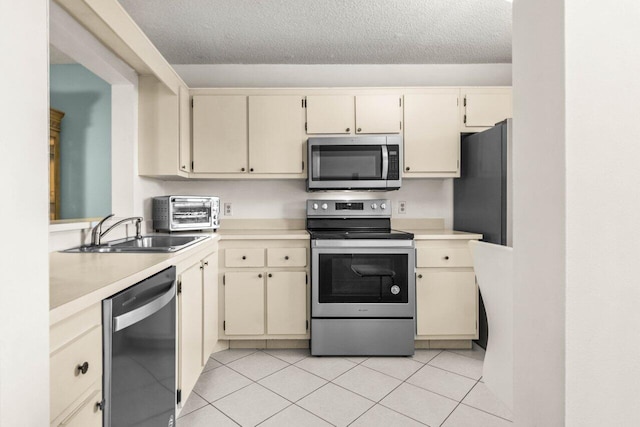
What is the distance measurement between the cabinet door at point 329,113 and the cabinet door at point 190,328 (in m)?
1.46

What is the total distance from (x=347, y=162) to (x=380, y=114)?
49cm

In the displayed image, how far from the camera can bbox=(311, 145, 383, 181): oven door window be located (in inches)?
104

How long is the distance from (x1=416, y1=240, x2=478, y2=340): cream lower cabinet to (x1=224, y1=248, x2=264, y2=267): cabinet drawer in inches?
47.0

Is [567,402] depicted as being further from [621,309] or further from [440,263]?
[440,263]

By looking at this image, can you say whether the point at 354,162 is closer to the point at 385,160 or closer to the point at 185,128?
the point at 385,160

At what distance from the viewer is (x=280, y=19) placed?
2354mm

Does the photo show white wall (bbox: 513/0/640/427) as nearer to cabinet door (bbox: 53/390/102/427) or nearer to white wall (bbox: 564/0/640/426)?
white wall (bbox: 564/0/640/426)

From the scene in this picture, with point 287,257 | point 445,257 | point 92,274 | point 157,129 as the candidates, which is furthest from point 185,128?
point 445,257

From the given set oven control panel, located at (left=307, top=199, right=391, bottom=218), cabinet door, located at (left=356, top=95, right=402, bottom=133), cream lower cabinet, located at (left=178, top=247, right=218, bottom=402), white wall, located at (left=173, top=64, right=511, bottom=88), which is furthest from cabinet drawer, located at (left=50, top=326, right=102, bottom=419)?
white wall, located at (left=173, top=64, right=511, bottom=88)

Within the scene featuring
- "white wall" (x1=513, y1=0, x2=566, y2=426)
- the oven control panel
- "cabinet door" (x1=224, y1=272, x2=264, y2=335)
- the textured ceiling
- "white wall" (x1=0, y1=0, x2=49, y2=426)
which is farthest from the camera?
the oven control panel

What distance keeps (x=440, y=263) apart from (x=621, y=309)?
1.97 metres

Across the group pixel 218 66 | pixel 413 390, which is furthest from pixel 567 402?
pixel 218 66

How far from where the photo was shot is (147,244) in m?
2.24

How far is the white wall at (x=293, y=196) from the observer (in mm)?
3012
